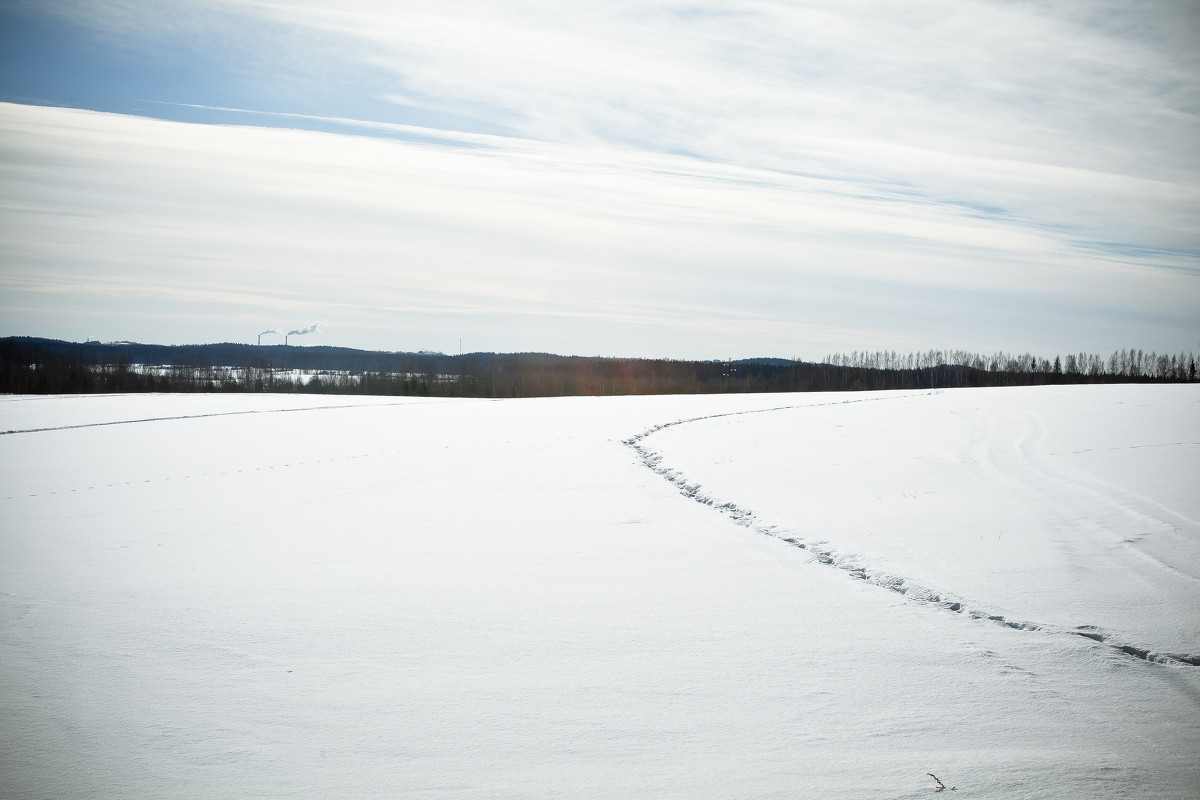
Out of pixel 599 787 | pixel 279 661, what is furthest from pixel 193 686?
pixel 599 787

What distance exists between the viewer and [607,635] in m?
4.93

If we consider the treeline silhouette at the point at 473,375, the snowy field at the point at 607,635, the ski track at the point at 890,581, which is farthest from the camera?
the treeline silhouette at the point at 473,375

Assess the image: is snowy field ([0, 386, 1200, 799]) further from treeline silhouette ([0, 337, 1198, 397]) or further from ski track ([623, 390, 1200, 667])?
treeline silhouette ([0, 337, 1198, 397])

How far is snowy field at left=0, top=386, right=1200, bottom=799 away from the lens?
3.35 meters

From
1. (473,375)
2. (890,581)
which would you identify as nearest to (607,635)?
(890,581)

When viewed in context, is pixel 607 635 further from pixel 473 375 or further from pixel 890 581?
pixel 473 375

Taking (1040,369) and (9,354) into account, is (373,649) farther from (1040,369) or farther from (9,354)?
(1040,369)

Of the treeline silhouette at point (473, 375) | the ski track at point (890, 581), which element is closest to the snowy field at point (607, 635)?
the ski track at point (890, 581)

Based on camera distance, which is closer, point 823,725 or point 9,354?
point 823,725

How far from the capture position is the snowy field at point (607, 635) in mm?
3346

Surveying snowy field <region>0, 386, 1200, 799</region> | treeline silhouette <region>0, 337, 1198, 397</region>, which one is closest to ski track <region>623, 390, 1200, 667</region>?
snowy field <region>0, 386, 1200, 799</region>

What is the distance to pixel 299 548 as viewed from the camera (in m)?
7.34

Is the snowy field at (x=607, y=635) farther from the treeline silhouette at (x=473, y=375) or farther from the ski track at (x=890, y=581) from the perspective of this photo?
the treeline silhouette at (x=473, y=375)

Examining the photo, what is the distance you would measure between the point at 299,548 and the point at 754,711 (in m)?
5.06
